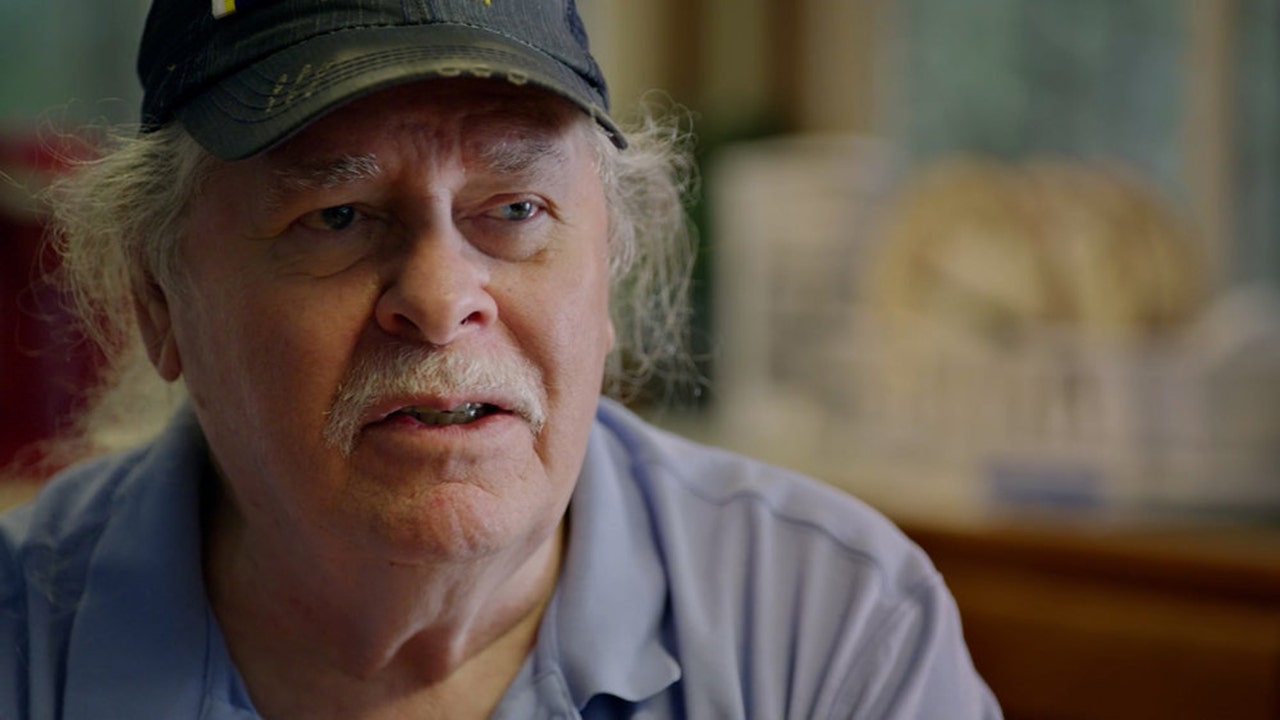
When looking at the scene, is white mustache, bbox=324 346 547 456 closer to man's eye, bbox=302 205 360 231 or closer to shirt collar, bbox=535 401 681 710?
man's eye, bbox=302 205 360 231

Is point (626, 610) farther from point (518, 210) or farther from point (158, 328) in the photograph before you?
point (158, 328)

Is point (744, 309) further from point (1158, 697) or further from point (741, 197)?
point (1158, 697)

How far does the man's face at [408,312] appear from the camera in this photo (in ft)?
3.26

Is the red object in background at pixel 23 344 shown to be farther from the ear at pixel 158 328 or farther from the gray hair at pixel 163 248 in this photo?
the ear at pixel 158 328

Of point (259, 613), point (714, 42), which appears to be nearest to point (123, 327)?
point (259, 613)

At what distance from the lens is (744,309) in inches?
118

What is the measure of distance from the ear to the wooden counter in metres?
1.43

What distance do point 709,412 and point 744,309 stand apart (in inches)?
13.7

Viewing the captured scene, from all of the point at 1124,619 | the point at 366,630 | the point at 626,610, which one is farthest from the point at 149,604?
the point at 1124,619

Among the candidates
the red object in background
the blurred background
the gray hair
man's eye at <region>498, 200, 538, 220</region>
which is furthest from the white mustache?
the red object in background

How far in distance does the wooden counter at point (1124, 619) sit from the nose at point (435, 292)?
139 centimetres

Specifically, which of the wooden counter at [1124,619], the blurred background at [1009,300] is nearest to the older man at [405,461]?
the blurred background at [1009,300]

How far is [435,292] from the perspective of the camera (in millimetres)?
979

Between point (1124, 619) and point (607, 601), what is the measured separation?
3.83ft
